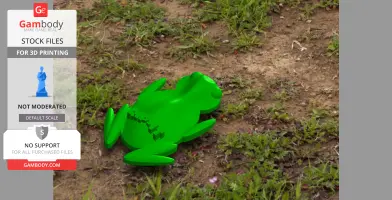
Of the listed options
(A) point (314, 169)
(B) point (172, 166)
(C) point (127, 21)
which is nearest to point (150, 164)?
(B) point (172, 166)

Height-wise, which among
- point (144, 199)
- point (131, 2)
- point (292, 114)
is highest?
point (131, 2)

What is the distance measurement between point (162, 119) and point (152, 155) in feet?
0.92

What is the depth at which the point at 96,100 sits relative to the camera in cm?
383

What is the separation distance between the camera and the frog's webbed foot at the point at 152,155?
3.39 m

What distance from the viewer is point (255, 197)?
326 cm

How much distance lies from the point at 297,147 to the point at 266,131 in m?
0.18

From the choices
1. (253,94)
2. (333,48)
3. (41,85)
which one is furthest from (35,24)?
(333,48)

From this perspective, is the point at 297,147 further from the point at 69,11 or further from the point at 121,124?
the point at 69,11

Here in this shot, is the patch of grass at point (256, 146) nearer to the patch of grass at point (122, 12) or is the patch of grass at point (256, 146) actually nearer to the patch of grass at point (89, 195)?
the patch of grass at point (89, 195)

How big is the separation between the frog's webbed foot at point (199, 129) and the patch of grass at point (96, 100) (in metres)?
0.46

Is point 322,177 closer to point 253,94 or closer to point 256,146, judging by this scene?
point 256,146

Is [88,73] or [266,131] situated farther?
[88,73]

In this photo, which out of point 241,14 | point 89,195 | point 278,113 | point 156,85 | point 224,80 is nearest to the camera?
point 89,195

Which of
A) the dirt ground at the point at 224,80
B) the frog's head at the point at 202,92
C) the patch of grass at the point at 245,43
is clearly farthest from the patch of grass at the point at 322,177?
the patch of grass at the point at 245,43
